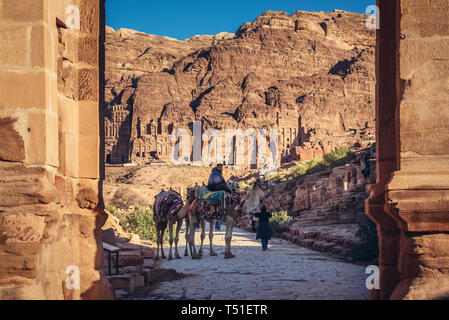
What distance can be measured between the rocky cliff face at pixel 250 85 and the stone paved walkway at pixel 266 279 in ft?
286

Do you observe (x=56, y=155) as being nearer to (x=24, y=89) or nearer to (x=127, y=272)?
(x=24, y=89)

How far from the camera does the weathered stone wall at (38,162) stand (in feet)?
14.3

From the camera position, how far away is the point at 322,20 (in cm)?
16112

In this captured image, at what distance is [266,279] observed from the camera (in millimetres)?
8312

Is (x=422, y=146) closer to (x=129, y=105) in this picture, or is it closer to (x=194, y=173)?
(x=194, y=173)

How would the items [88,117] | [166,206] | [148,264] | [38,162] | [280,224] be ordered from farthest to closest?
[280,224]
[166,206]
[148,264]
[88,117]
[38,162]

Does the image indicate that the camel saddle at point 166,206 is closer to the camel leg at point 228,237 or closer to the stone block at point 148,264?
the camel leg at point 228,237

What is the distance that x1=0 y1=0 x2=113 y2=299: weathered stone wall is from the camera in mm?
4367

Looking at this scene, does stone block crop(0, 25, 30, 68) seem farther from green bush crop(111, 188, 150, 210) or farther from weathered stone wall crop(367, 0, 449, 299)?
green bush crop(111, 188, 150, 210)

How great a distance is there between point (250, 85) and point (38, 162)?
400ft

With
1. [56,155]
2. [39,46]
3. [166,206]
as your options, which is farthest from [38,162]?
[166,206]

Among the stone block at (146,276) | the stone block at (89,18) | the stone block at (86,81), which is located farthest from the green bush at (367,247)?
the stone block at (89,18)
